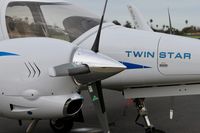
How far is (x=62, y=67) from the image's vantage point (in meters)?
5.11

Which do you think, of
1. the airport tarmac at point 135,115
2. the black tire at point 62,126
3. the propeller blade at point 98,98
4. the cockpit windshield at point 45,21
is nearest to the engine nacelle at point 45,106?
the propeller blade at point 98,98

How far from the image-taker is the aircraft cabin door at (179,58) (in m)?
6.26

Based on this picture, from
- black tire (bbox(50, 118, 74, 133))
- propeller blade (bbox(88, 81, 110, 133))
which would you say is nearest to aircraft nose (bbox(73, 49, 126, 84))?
propeller blade (bbox(88, 81, 110, 133))

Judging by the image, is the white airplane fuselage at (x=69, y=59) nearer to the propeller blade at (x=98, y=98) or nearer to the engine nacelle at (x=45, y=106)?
the engine nacelle at (x=45, y=106)

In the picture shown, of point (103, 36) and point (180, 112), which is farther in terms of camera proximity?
point (180, 112)

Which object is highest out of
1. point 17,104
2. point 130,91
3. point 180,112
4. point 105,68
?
point 105,68

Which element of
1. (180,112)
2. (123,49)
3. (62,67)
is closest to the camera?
(62,67)

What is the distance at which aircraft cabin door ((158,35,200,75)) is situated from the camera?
6258mm

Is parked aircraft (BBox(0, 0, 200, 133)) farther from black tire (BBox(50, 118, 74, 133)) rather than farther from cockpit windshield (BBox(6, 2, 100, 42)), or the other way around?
black tire (BBox(50, 118, 74, 133))

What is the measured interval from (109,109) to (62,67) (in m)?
6.00

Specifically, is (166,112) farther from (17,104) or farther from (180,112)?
(17,104)

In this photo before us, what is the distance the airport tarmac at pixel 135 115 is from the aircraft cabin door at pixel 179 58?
7.33 ft

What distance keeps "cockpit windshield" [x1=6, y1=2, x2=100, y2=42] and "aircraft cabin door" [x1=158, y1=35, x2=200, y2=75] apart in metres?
1.22

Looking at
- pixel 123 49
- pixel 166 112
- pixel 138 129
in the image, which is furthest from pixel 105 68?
pixel 166 112
